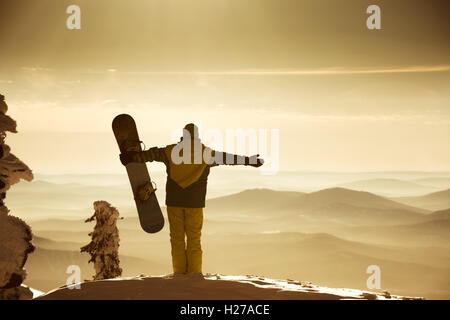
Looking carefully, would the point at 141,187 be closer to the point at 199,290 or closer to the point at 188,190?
Result: the point at 188,190

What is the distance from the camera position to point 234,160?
32.1ft

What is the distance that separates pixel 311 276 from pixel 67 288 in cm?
9793

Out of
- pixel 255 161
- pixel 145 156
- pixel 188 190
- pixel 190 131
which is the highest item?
pixel 190 131

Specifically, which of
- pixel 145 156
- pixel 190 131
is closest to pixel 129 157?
pixel 145 156

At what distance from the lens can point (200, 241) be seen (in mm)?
9859

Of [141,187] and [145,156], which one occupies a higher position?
[145,156]

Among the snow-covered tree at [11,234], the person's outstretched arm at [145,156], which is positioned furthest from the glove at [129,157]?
the snow-covered tree at [11,234]

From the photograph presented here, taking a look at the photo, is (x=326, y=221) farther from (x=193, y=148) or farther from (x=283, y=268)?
(x=193, y=148)

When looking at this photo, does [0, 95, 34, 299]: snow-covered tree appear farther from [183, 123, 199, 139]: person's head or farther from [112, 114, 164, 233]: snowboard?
[183, 123, 199, 139]: person's head

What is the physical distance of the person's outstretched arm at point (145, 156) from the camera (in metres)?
9.90

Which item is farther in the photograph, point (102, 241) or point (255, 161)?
point (102, 241)

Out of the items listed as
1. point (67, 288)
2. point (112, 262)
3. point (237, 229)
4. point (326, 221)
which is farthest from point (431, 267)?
point (67, 288)

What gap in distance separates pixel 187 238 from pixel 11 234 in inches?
187

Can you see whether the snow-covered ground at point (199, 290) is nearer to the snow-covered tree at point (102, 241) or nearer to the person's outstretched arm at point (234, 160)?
the person's outstretched arm at point (234, 160)
